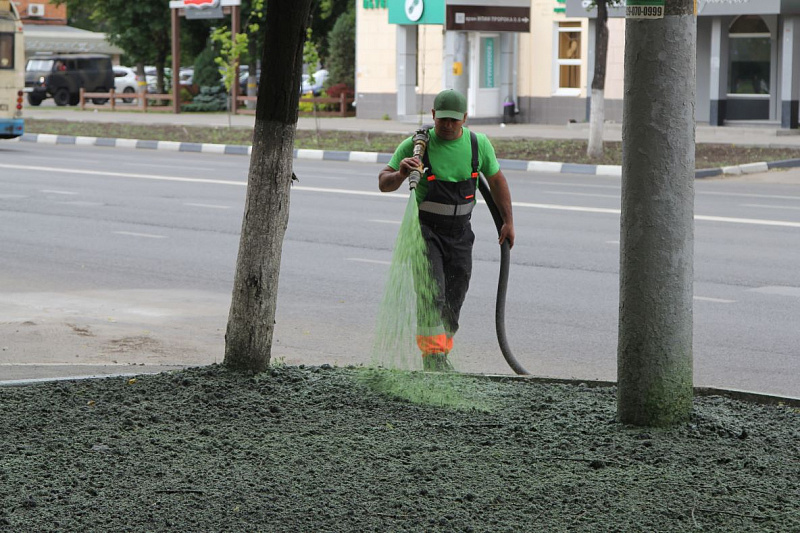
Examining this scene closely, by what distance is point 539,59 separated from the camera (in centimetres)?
3500

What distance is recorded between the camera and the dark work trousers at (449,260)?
6203 millimetres

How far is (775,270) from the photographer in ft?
35.5

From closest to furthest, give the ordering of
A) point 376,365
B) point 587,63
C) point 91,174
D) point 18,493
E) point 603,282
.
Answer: point 18,493
point 376,365
point 603,282
point 91,174
point 587,63

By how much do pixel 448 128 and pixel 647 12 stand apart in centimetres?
159

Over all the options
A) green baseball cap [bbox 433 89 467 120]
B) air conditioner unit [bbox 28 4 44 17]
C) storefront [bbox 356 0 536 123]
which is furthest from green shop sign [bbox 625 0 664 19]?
air conditioner unit [bbox 28 4 44 17]

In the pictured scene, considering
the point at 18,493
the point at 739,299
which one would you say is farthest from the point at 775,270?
the point at 18,493

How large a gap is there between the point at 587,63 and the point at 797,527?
30543mm

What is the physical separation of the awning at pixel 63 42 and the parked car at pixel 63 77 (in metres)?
9.84

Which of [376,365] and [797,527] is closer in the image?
[797,527]

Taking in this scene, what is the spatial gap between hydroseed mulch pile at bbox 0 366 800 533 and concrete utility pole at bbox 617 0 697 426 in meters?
0.20

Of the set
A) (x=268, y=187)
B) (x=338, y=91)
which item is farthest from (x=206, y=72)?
(x=268, y=187)

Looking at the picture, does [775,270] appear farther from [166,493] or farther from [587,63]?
[587,63]

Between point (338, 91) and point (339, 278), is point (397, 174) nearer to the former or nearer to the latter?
point (339, 278)

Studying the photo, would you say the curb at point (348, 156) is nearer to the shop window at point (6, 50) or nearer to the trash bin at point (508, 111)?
the shop window at point (6, 50)
